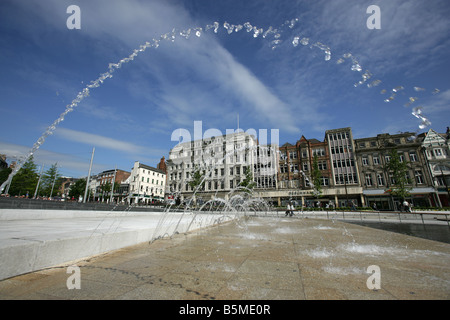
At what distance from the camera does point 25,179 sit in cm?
3588

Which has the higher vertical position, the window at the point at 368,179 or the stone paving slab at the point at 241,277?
the window at the point at 368,179

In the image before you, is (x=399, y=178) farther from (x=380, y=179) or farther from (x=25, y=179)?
(x=25, y=179)

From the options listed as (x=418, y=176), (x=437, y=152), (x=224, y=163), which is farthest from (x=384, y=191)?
(x=224, y=163)

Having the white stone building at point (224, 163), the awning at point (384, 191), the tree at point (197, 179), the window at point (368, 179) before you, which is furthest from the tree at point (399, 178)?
the tree at point (197, 179)

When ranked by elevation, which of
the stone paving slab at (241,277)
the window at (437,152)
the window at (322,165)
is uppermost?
the window at (437,152)

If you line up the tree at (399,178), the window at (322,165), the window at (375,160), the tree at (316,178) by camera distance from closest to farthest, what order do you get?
the tree at (399,178), the tree at (316,178), the window at (375,160), the window at (322,165)

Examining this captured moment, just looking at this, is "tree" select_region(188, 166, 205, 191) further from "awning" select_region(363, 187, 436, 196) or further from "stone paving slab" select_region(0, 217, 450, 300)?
"stone paving slab" select_region(0, 217, 450, 300)

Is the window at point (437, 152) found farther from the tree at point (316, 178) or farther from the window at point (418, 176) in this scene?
the tree at point (316, 178)

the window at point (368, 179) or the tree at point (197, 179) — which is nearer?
the window at point (368, 179)

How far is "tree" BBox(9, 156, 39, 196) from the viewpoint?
116 feet

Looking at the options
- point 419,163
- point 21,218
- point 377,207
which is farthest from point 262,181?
point 21,218

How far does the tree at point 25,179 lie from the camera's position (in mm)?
35359

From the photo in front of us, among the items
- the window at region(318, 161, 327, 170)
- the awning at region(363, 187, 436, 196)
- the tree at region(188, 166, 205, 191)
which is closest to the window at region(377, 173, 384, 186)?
the awning at region(363, 187, 436, 196)
